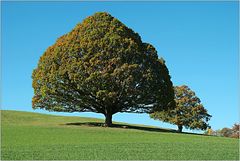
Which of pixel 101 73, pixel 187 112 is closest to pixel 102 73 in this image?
pixel 101 73

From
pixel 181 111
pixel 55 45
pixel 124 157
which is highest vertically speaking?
pixel 55 45

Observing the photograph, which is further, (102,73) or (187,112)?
(187,112)

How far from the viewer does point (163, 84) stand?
48312 mm

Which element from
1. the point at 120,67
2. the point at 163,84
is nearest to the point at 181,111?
the point at 163,84

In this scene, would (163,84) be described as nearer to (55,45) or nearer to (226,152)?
(55,45)

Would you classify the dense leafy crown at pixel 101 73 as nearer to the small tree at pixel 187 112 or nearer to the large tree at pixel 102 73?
the large tree at pixel 102 73

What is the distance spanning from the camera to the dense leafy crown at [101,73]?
4522cm

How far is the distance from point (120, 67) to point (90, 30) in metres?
5.97

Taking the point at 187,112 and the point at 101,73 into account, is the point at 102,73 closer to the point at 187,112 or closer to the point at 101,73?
the point at 101,73

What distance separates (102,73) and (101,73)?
105 millimetres

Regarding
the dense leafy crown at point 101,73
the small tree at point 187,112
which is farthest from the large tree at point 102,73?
the small tree at point 187,112

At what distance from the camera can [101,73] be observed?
147 ft

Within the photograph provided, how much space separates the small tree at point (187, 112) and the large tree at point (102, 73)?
1183 cm

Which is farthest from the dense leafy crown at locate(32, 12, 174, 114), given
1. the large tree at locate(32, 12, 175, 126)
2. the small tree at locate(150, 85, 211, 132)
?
the small tree at locate(150, 85, 211, 132)
